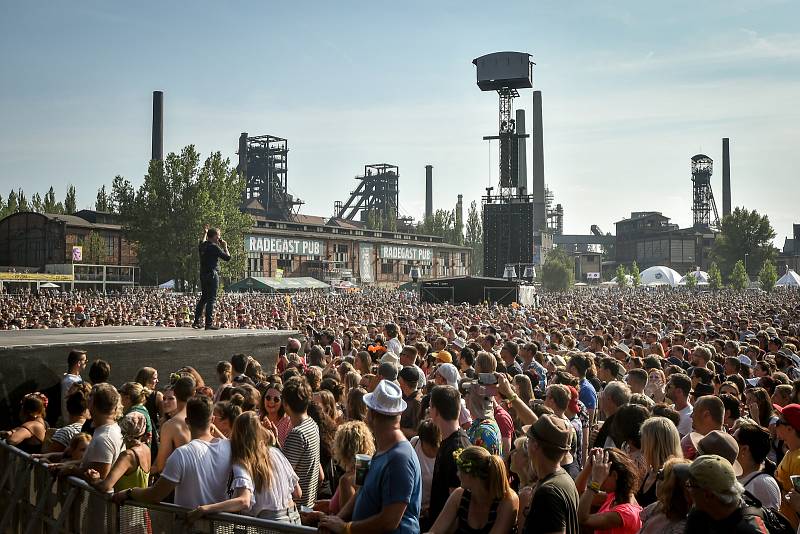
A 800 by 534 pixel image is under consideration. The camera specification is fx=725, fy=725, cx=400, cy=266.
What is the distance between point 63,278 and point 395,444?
199 feet

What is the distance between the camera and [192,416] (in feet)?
16.0

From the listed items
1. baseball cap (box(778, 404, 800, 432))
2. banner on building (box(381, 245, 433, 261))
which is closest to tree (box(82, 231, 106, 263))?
banner on building (box(381, 245, 433, 261))

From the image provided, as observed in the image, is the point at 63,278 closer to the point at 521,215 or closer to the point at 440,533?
the point at 521,215

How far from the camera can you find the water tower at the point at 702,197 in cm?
12131

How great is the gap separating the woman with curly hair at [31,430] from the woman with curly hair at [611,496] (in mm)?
4897

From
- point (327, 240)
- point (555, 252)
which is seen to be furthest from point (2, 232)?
point (555, 252)

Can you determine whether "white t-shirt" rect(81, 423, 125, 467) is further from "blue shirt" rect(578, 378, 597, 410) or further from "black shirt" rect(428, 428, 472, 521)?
"blue shirt" rect(578, 378, 597, 410)

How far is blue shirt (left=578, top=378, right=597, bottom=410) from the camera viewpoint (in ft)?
29.2

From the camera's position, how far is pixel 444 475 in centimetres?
495

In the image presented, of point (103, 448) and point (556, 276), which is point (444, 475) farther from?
point (556, 276)

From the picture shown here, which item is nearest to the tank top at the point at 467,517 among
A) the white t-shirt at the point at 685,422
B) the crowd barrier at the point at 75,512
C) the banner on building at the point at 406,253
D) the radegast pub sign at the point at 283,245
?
the crowd barrier at the point at 75,512

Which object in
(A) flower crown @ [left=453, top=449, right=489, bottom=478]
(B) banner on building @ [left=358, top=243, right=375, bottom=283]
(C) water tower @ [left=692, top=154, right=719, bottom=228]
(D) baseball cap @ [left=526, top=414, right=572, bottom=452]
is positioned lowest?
(A) flower crown @ [left=453, top=449, right=489, bottom=478]

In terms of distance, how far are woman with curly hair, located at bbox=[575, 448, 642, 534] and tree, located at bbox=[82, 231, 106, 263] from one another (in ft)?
223

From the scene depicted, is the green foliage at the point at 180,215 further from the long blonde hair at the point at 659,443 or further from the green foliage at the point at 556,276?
the long blonde hair at the point at 659,443
